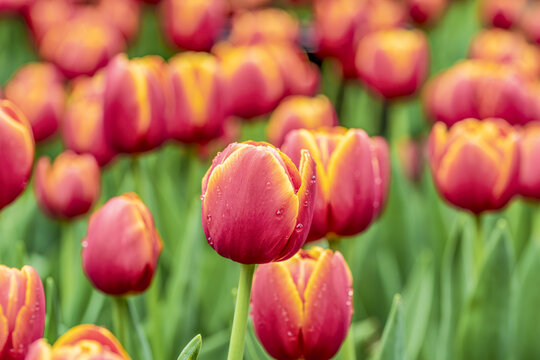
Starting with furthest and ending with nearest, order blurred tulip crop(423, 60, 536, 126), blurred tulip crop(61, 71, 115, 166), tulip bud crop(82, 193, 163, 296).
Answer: blurred tulip crop(423, 60, 536, 126), blurred tulip crop(61, 71, 115, 166), tulip bud crop(82, 193, 163, 296)

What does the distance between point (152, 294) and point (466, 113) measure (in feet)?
2.52

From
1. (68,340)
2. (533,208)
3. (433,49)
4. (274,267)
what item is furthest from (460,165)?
(433,49)

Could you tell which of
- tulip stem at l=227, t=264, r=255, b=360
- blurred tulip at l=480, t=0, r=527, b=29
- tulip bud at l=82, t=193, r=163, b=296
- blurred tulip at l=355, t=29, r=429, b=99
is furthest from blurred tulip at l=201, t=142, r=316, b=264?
blurred tulip at l=480, t=0, r=527, b=29

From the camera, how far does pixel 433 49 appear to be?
307 cm

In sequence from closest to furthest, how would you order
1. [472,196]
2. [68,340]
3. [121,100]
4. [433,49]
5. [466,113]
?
1. [68,340]
2. [472,196]
3. [121,100]
4. [466,113]
5. [433,49]

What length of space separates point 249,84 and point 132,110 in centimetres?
53

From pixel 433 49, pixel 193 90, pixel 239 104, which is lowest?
pixel 433 49

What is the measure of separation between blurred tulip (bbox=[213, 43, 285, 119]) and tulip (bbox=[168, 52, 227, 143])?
0.22 metres

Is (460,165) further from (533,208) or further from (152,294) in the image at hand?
(533,208)

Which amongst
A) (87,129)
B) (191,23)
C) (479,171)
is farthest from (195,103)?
(191,23)

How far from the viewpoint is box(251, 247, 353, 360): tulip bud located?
75cm

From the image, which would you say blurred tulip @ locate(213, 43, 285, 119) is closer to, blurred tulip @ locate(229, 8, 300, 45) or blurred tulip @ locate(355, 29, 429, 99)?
blurred tulip @ locate(355, 29, 429, 99)

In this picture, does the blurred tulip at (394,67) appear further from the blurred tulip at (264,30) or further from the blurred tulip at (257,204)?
the blurred tulip at (257,204)

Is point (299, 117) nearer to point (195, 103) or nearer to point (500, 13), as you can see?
point (195, 103)
